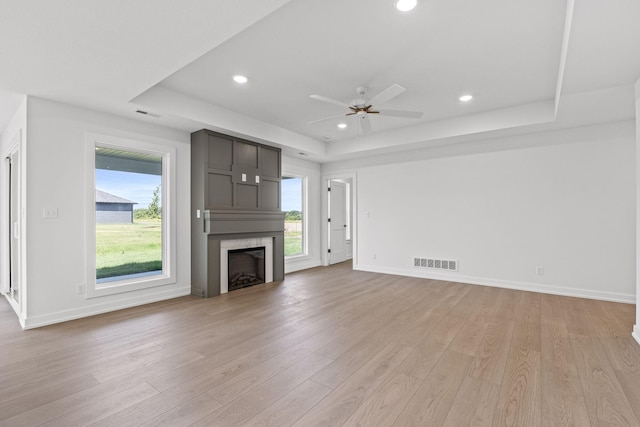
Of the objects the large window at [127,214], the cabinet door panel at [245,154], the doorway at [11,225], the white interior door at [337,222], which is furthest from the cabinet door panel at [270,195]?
the doorway at [11,225]

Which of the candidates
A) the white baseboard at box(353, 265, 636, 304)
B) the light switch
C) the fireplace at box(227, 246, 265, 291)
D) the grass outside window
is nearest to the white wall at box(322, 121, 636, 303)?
the white baseboard at box(353, 265, 636, 304)

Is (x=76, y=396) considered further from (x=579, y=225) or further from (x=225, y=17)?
(x=579, y=225)

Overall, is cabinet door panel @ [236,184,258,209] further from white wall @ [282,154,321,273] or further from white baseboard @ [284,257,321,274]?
white baseboard @ [284,257,321,274]

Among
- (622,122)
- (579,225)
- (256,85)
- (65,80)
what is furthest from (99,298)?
(622,122)

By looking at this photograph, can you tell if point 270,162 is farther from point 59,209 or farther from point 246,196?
point 59,209

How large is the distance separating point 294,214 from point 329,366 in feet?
15.3

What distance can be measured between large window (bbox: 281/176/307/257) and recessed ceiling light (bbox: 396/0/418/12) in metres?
4.68

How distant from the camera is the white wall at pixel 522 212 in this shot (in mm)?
4270

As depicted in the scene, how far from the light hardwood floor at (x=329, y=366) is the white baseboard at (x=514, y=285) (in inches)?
11.4

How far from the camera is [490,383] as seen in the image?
2162mm

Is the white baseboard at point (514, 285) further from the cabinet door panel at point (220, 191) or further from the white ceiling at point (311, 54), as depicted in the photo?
the cabinet door panel at point (220, 191)

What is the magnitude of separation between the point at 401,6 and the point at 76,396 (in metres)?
3.54

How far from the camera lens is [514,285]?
4.95m

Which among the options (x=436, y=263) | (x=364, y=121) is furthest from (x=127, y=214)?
(x=436, y=263)
